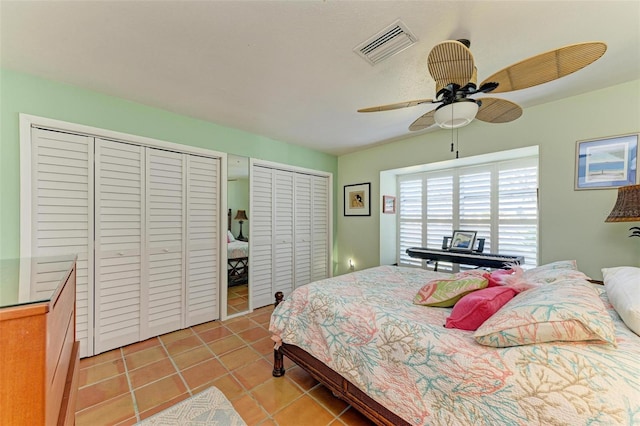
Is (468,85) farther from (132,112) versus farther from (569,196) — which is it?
(132,112)

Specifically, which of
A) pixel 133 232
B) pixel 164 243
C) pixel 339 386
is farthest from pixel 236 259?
pixel 339 386

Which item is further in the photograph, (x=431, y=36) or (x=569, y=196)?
(x=569, y=196)

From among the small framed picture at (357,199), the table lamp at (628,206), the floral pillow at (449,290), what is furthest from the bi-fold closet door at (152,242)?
the table lamp at (628,206)

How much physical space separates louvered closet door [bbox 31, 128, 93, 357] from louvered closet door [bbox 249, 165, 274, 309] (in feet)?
5.29

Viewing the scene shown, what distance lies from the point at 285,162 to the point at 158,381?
9.39ft

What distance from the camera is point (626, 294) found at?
3.84 ft

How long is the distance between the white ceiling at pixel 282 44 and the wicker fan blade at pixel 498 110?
0.37 m

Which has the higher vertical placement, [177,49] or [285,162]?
[177,49]

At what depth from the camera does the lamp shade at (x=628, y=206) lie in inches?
64.5

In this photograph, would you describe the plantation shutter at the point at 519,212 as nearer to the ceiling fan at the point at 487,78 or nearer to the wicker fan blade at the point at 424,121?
the ceiling fan at the point at 487,78

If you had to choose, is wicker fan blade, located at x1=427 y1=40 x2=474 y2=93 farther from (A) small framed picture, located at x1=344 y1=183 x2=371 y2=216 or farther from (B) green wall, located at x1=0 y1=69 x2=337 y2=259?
(A) small framed picture, located at x1=344 y1=183 x2=371 y2=216

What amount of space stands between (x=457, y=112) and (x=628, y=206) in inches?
54.0

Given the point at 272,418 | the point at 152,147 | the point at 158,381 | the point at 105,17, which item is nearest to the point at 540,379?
the point at 272,418

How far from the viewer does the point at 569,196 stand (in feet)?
7.68
